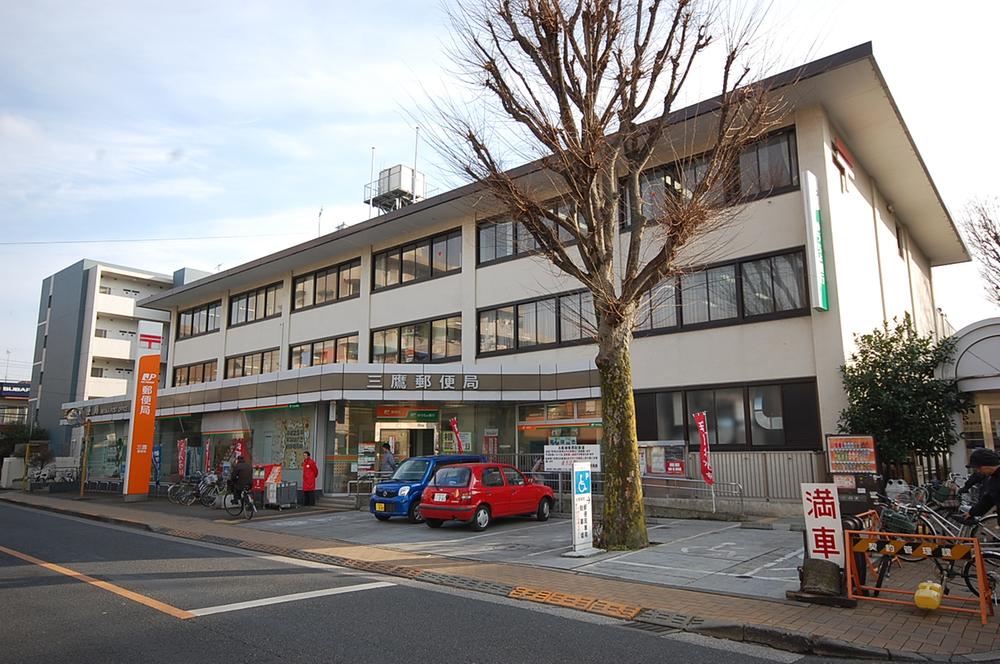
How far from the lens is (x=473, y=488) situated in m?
15.0

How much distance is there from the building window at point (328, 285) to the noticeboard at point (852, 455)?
21897 mm

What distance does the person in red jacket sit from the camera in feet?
68.9

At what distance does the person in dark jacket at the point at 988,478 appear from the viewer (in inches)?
291

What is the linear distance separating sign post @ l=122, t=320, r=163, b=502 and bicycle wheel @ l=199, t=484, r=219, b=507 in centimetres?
359

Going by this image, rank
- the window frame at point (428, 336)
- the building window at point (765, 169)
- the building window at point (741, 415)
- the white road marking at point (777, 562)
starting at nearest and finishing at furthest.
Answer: the white road marking at point (777, 562) < the building window at point (741, 415) < the building window at point (765, 169) < the window frame at point (428, 336)

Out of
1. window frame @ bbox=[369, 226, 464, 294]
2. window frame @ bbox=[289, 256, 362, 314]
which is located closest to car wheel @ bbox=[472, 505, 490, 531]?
window frame @ bbox=[369, 226, 464, 294]

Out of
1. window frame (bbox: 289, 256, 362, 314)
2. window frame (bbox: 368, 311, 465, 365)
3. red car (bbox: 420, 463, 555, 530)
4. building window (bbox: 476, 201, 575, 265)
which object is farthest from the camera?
window frame (bbox: 289, 256, 362, 314)

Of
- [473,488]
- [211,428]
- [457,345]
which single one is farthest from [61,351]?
[473,488]

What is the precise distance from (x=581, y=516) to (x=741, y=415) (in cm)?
820

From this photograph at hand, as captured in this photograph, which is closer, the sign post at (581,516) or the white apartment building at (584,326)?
the sign post at (581,516)

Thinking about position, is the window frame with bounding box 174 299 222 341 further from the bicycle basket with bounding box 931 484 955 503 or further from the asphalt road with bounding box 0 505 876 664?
the bicycle basket with bounding box 931 484 955 503

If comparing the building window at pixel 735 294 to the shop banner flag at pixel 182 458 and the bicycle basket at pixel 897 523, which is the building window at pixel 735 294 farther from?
the shop banner flag at pixel 182 458

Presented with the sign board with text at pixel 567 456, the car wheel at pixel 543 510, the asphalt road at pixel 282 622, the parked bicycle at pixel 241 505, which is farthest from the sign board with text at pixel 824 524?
the parked bicycle at pixel 241 505

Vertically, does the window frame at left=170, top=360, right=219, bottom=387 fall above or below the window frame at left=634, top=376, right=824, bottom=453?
above
